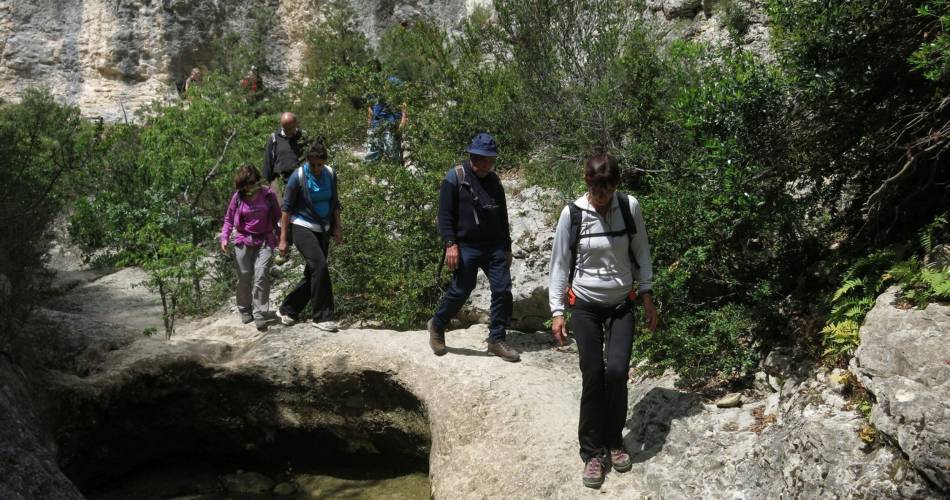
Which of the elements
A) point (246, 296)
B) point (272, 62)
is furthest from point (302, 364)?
point (272, 62)

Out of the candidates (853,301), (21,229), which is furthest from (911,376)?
(21,229)

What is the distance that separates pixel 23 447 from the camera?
15.8ft

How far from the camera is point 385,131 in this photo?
30.6 feet

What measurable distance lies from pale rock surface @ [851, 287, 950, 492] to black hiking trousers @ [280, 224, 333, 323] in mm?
4508

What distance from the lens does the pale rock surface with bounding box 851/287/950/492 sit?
139 inches

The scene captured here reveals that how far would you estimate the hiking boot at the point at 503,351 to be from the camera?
6.35 m

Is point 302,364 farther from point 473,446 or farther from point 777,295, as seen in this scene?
point 777,295

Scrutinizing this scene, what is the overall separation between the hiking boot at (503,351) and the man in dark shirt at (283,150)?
3.17 meters

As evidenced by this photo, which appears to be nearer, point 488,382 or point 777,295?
point 777,295

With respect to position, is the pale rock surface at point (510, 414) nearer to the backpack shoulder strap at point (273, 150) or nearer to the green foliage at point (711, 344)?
the green foliage at point (711, 344)

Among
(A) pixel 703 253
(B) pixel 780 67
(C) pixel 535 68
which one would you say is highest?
(C) pixel 535 68

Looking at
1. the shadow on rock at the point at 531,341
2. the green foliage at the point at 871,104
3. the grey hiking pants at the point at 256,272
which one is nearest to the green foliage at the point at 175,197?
the grey hiking pants at the point at 256,272

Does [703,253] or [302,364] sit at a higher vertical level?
[703,253]

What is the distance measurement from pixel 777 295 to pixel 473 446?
2.44m
